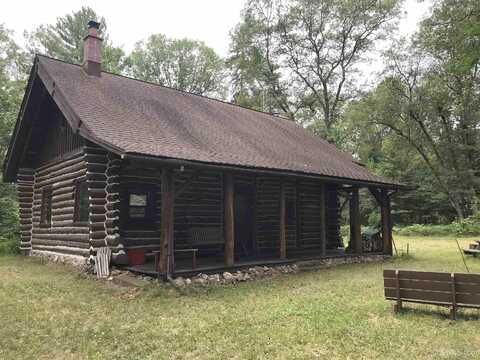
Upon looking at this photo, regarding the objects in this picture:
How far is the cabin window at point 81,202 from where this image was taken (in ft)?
38.3

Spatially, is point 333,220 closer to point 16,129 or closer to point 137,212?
point 137,212

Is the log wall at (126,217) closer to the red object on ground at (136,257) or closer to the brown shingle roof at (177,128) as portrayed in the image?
the red object on ground at (136,257)

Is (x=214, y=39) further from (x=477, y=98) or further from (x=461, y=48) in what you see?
(x=461, y=48)

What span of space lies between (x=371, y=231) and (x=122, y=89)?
1097 centimetres

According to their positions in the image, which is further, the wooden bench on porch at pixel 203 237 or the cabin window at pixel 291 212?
the cabin window at pixel 291 212

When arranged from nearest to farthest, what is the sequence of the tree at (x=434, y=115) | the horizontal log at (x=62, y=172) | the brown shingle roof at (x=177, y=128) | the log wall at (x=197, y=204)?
1. the brown shingle roof at (x=177, y=128)
2. the horizontal log at (x=62, y=172)
3. the log wall at (x=197, y=204)
4. the tree at (x=434, y=115)

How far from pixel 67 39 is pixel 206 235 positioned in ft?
86.1

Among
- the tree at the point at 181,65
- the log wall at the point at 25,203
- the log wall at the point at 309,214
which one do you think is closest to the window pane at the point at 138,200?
the log wall at the point at 309,214

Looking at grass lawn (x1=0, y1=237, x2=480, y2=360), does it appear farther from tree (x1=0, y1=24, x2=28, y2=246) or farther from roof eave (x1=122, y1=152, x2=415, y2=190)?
tree (x1=0, y1=24, x2=28, y2=246)

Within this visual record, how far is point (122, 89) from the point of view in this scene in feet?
44.5

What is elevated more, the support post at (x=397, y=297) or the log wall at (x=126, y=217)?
the log wall at (x=126, y=217)

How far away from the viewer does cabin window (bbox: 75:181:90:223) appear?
11664 millimetres

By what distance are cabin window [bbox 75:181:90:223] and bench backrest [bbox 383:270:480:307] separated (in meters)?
8.38

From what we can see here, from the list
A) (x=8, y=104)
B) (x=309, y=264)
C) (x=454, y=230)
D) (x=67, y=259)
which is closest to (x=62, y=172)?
(x=67, y=259)
